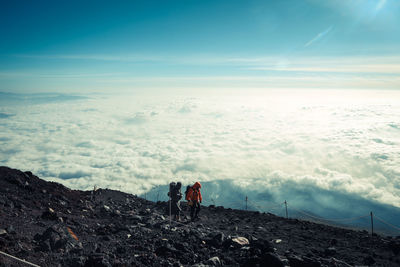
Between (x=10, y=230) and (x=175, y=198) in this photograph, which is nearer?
(x=10, y=230)

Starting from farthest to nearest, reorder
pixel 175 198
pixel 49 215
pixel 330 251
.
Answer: pixel 175 198
pixel 49 215
pixel 330 251

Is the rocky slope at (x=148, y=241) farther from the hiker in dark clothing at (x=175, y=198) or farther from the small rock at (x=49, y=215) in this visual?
the hiker in dark clothing at (x=175, y=198)

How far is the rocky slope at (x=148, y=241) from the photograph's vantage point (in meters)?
7.22

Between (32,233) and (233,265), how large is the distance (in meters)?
7.19

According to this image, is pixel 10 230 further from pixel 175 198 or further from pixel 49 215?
pixel 175 198

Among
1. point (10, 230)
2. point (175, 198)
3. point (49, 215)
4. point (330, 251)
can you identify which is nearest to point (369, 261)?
point (330, 251)

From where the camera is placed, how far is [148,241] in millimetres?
9609

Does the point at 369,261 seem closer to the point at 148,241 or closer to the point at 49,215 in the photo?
the point at 148,241

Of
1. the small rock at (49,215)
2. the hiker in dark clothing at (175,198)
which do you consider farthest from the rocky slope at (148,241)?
the hiker in dark clothing at (175,198)

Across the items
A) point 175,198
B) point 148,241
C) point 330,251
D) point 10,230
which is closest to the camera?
point 10,230

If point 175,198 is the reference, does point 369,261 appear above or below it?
above

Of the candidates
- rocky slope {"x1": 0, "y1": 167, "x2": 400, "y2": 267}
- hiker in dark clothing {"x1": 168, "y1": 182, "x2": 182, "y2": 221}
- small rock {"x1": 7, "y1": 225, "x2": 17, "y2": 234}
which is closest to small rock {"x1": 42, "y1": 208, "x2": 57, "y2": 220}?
rocky slope {"x1": 0, "y1": 167, "x2": 400, "y2": 267}

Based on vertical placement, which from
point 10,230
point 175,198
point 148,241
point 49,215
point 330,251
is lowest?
point 175,198

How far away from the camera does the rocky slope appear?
722cm
